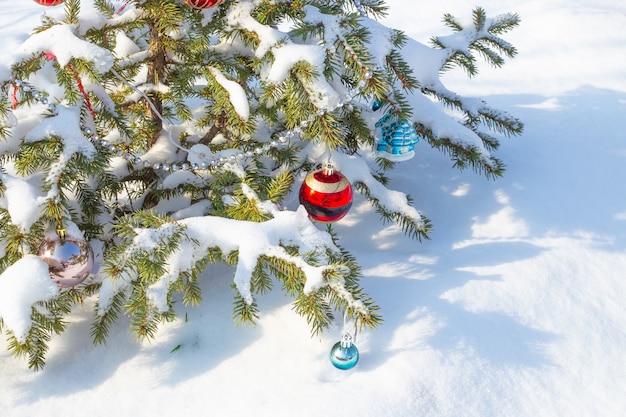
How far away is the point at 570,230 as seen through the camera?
2031 millimetres

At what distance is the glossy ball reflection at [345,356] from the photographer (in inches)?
59.1

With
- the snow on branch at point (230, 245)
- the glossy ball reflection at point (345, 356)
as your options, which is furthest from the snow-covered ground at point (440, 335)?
the snow on branch at point (230, 245)

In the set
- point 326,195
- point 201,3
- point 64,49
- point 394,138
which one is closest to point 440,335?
point 326,195

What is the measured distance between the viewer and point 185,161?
1930 mm

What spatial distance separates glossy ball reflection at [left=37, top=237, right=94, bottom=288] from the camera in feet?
4.81

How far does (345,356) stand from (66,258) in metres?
0.78

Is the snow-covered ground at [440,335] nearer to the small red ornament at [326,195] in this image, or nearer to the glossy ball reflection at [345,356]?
the glossy ball reflection at [345,356]

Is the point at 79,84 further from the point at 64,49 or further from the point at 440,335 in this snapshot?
the point at 440,335

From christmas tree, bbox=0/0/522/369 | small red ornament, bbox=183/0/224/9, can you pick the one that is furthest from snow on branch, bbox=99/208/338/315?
small red ornament, bbox=183/0/224/9

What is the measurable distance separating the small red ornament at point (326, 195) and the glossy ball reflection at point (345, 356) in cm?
40

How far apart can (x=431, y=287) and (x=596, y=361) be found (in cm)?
50

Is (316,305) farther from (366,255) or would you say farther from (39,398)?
(39,398)

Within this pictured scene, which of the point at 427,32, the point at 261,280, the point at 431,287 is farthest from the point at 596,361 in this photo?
the point at 427,32

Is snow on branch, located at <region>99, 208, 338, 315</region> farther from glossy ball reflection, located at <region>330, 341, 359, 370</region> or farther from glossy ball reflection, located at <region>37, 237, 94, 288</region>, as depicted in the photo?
glossy ball reflection, located at <region>330, 341, 359, 370</region>
